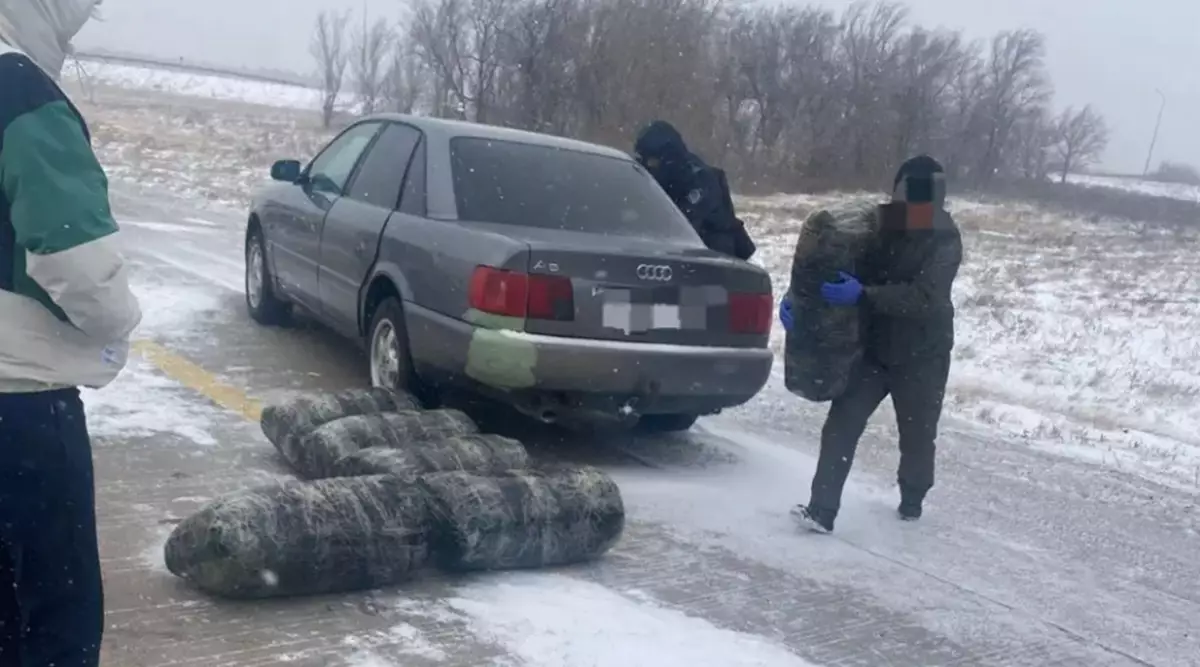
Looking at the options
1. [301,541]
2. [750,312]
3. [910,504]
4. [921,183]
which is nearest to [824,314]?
[921,183]

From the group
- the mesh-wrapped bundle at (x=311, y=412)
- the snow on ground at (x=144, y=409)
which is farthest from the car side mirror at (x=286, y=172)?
the mesh-wrapped bundle at (x=311, y=412)

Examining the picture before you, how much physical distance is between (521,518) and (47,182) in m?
2.29

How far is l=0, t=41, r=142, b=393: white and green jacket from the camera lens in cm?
224

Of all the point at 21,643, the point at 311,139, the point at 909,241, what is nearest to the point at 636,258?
the point at 909,241

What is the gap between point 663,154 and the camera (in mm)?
7699

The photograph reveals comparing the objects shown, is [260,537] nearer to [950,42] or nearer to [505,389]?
[505,389]

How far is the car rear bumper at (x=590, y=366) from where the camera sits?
17.5 ft

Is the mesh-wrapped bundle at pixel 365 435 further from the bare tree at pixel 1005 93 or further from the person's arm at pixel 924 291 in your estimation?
the bare tree at pixel 1005 93

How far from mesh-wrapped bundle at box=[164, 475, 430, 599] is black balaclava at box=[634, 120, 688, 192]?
13.4 ft

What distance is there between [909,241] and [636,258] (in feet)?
4.02

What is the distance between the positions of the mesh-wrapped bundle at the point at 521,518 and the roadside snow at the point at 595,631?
0.12 meters

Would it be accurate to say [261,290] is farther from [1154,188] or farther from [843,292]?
[1154,188]

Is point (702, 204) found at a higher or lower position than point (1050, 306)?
higher

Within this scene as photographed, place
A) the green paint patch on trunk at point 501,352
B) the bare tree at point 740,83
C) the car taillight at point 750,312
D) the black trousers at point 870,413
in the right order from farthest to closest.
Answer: the bare tree at point 740,83 → the car taillight at point 750,312 → the green paint patch on trunk at point 501,352 → the black trousers at point 870,413
